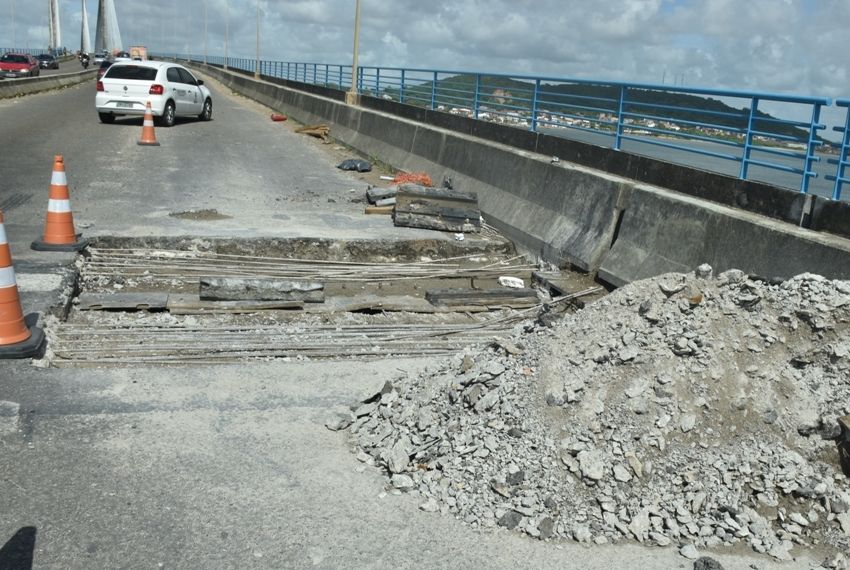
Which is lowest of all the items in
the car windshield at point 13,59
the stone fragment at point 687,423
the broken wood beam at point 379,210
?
the broken wood beam at point 379,210

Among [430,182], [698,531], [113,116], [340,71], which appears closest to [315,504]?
[698,531]

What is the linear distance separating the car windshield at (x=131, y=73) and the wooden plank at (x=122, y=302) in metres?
17.7

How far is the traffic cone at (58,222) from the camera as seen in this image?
A: 8719mm

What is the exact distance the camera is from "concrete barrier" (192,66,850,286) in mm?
6758

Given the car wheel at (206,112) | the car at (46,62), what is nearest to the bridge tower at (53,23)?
the car at (46,62)

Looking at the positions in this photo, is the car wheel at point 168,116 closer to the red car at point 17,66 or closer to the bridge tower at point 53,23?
the red car at point 17,66

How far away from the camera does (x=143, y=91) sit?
Answer: 23.3 m

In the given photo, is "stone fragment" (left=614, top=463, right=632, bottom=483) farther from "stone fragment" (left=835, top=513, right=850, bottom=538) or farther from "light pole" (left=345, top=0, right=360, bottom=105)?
"light pole" (left=345, top=0, right=360, bottom=105)

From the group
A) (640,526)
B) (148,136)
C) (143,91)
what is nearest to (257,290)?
(640,526)

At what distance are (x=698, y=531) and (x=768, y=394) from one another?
946mm

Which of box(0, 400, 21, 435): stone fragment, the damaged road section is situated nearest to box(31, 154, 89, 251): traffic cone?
the damaged road section

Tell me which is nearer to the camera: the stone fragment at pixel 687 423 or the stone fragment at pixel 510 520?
the stone fragment at pixel 510 520

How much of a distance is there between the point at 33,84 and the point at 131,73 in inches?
688

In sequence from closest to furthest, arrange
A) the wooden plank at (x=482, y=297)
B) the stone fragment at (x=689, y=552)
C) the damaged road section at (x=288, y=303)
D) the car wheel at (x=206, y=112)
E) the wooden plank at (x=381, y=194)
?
the stone fragment at (x=689, y=552) → the damaged road section at (x=288, y=303) → the wooden plank at (x=482, y=297) → the wooden plank at (x=381, y=194) → the car wheel at (x=206, y=112)
